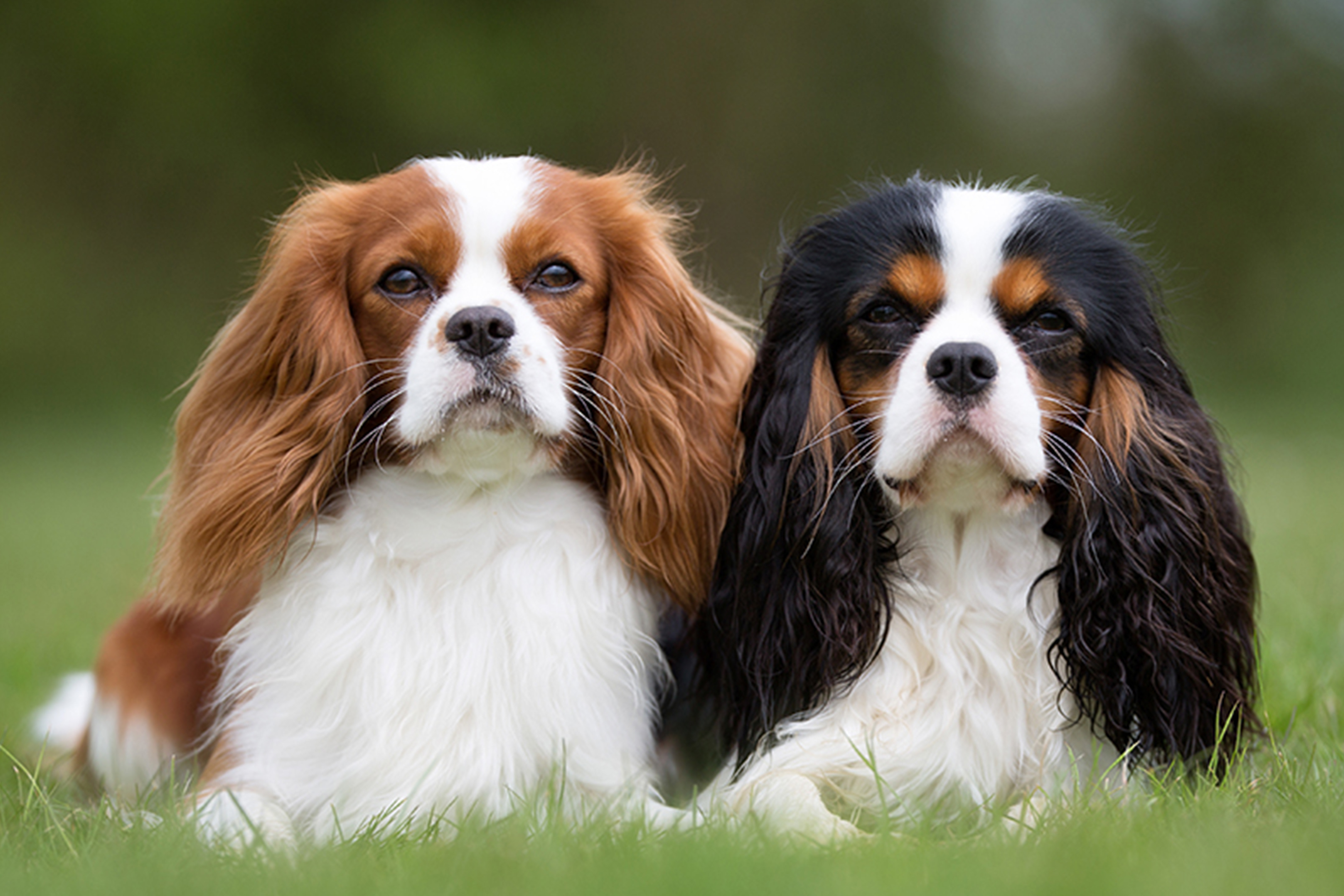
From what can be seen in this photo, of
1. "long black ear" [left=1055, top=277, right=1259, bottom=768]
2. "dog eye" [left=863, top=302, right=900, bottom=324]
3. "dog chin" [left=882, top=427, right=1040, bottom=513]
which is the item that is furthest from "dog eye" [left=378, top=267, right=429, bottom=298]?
"long black ear" [left=1055, top=277, right=1259, bottom=768]

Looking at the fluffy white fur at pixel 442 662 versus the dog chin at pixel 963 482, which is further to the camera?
the fluffy white fur at pixel 442 662

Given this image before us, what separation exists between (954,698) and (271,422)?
4.75ft

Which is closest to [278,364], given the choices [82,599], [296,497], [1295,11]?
[296,497]

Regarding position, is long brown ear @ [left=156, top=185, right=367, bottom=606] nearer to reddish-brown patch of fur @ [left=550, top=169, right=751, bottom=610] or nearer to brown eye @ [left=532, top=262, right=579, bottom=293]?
brown eye @ [left=532, top=262, right=579, bottom=293]

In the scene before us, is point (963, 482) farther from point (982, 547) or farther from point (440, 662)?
point (440, 662)

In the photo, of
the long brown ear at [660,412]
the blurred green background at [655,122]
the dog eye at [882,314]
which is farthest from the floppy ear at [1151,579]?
the blurred green background at [655,122]

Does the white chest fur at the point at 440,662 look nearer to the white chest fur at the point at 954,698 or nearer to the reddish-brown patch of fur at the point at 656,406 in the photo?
the reddish-brown patch of fur at the point at 656,406

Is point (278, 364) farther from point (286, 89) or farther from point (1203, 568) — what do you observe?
point (286, 89)

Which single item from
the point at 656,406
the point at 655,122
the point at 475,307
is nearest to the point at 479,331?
the point at 475,307

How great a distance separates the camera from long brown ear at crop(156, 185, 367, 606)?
2.80m

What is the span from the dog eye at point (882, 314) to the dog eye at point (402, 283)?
0.86 metres

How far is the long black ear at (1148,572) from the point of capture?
267 cm

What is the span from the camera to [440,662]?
275 cm

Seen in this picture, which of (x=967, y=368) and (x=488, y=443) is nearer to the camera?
(x=967, y=368)
